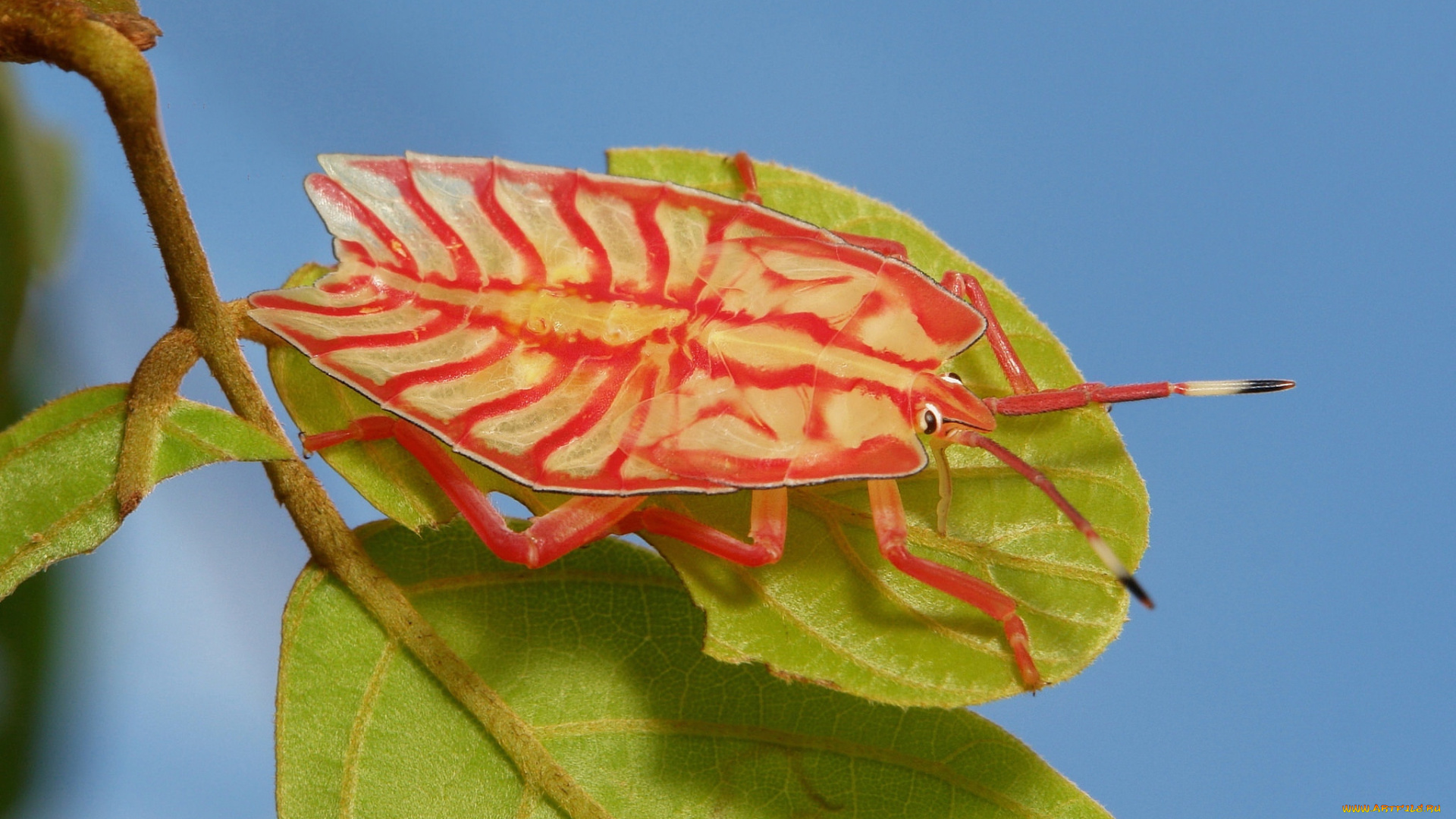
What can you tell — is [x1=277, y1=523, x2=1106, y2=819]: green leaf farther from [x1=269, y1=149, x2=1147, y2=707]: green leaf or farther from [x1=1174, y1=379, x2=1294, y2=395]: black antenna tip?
[x1=1174, y1=379, x2=1294, y2=395]: black antenna tip

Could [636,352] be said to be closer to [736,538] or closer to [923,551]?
[736,538]

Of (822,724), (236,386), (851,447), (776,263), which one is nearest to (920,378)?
(851,447)

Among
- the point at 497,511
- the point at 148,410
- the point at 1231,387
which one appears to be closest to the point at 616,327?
the point at 497,511

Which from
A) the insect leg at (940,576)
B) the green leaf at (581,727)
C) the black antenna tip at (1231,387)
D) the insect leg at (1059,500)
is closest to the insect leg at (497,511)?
the green leaf at (581,727)

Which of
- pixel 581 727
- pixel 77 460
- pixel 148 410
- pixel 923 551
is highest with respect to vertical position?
pixel 148 410

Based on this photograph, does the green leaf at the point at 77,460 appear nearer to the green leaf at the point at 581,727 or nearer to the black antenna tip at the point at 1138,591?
the green leaf at the point at 581,727

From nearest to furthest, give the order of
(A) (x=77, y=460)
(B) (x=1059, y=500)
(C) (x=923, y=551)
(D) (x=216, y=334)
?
(A) (x=77, y=460), (D) (x=216, y=334), (B) (x=1059, y=500), (C) (x=923, y=551)

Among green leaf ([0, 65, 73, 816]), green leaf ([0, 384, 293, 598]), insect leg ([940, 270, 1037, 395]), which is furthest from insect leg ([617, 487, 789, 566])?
green leaf ([0, 65, 73, 816])
